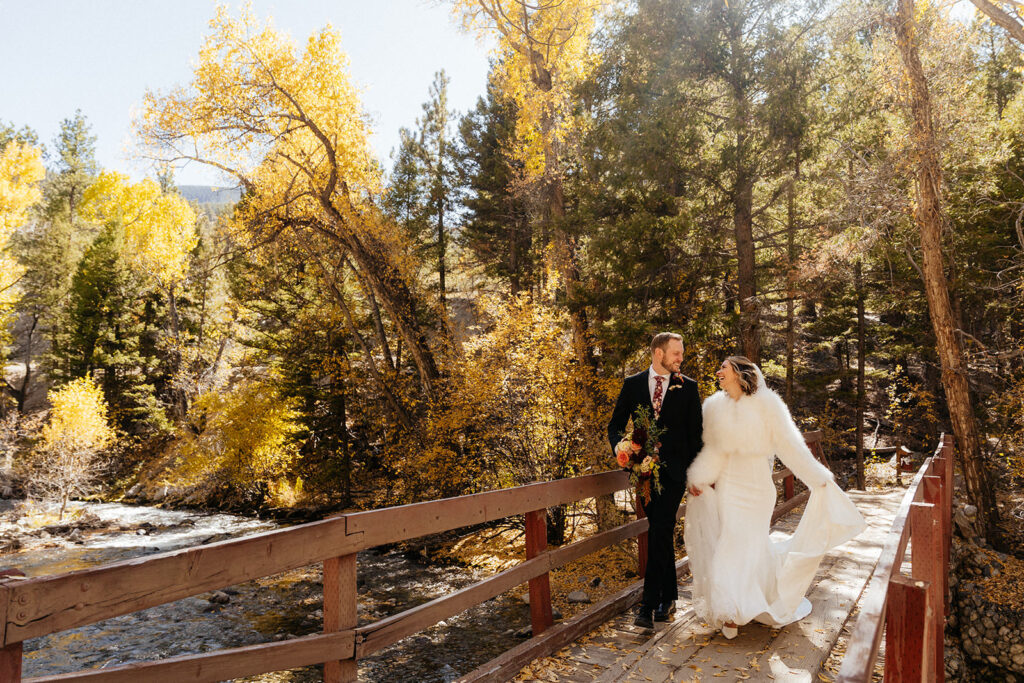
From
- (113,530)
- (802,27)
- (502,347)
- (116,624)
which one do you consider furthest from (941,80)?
(113,530)

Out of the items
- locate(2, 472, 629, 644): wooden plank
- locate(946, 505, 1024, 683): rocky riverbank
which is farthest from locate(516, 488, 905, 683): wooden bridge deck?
locate(946, 505, 1024, 683): rocky riverbank

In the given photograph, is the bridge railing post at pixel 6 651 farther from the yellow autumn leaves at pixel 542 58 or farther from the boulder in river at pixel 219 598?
the yellow autumn leaves at pixel 542 58

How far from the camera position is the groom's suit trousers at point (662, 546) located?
4.68 m

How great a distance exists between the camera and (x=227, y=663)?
8.12 feet

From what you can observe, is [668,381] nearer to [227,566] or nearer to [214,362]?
[227,566]

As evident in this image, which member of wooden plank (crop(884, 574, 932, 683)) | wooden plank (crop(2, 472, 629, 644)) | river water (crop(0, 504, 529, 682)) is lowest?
river water (crop(0, 504, 529, 682))

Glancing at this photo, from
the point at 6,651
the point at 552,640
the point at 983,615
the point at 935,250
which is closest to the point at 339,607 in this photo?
the point at 6,651

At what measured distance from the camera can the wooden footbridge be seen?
1.96 meters

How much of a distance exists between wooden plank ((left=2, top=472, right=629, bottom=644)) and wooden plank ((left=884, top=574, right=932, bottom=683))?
7.08 ft

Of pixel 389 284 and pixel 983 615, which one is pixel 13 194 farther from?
pixel 983 615

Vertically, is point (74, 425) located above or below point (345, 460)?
above

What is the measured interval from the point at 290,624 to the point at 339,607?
974 cm

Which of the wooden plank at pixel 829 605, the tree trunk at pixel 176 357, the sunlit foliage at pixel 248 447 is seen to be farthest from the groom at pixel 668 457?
the tree trunk at pixel 176 357

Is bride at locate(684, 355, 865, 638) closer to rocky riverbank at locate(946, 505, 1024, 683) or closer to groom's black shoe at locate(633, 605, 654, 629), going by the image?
groom's black shoe at locate(633, 605, 654, 629)
